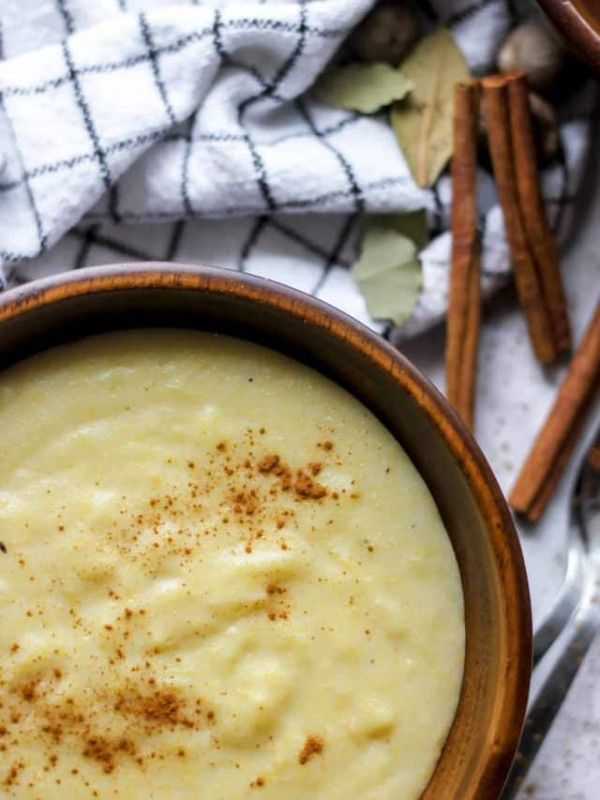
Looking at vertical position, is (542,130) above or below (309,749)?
above

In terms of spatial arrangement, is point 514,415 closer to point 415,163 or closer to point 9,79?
point 415,163

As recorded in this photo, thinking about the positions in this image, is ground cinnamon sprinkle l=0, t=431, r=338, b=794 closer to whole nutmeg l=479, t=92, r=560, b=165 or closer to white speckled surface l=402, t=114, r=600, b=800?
white speckled surface l=402, t=114, r=600, b=800

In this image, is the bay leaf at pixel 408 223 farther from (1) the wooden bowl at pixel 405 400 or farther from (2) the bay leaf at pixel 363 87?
(1) the wooden bowl at pixel 405 400

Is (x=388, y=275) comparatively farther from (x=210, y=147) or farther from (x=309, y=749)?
(x=309, y=749)

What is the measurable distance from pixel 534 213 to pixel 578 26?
27cm

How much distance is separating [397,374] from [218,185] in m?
0.42

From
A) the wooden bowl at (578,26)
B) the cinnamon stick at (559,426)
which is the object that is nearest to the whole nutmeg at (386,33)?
the wooden bowl at (578,26)

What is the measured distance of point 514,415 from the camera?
1.61 m

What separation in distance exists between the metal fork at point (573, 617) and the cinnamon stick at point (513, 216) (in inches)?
6.2

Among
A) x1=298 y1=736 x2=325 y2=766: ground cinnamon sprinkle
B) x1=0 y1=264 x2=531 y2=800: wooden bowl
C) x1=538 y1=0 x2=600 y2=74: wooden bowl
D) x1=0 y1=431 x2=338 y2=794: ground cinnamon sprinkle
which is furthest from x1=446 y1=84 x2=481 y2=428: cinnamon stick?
x1=298 y1=736 x2=325 y2=766: ground cinnamon sprinkle

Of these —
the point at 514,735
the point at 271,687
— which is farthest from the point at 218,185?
the point at 514,735

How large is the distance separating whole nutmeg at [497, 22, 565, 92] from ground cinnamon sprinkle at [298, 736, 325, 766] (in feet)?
2.92

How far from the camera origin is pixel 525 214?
155 centimetres

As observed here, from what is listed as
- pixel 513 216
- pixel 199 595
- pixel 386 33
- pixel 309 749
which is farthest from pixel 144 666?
pixel 386 33
